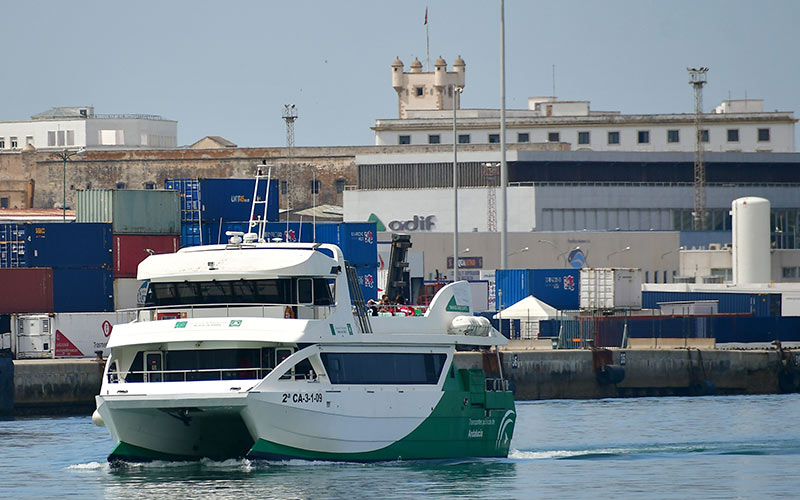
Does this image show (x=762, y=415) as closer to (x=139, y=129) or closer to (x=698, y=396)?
(x=698, y=396)

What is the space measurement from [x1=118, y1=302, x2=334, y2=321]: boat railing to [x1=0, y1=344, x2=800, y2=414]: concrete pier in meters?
25.4

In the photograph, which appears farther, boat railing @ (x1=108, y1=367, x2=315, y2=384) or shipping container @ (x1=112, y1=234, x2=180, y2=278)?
shipping container @ (x1=112, y1=234, x2=180, y2=278)

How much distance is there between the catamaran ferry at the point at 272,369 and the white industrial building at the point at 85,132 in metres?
116

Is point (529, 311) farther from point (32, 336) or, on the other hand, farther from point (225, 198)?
point (32, 336)

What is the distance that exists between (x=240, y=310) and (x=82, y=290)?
2643cm

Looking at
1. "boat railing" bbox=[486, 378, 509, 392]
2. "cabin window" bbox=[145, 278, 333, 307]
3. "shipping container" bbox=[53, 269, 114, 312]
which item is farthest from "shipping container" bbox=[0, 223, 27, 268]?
"cabin window" bbox=[145, 278, 333, 307]

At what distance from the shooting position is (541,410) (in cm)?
5259

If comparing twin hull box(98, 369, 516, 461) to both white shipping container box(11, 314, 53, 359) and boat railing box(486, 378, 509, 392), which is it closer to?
boat railing box(486, 378, 509, 392)

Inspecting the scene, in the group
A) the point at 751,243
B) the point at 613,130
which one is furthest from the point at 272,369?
the point at 613,130

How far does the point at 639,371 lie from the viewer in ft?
197

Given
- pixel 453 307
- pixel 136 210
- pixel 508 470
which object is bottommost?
pixel 508 470

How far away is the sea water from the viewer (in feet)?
100

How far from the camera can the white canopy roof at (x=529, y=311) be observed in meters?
70.5

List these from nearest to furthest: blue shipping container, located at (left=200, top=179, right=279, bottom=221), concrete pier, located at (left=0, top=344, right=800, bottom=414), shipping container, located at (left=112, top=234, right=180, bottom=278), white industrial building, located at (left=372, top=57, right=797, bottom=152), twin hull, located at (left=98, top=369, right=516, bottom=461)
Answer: twin hull, located at (left=98, top=369, right=516, bottom=461) < concrete pier, located at (left=0, top=344, right=800, bottom=414) < shipping container, located at (left=112, top=234, right=180, bottom=278) < blue shipping container, located at (left=200, top=179, right=279, bottom=221) < white industrial building, located at (left=372, top=57, right=797, bottom=152)
